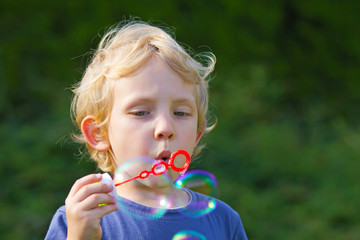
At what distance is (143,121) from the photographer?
1.58m

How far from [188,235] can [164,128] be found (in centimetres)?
34

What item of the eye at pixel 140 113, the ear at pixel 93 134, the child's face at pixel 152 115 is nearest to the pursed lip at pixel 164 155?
the child's face at pixel 152 115

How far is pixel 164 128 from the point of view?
1543 millimetres

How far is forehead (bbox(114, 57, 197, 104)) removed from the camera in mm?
1591

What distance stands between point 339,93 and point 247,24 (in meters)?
1.52

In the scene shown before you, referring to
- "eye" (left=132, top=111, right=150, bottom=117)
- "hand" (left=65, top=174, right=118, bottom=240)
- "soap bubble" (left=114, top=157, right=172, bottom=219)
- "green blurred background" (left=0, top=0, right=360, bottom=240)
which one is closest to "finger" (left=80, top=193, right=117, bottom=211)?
"hand" (left=65, top=174, right=118, bottom=240)

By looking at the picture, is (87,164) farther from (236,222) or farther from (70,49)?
(236,222)

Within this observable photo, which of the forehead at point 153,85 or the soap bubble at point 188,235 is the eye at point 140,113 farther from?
the soap bubble at point 188,235

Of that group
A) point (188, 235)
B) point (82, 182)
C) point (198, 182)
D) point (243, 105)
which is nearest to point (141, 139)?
point (82, 182)

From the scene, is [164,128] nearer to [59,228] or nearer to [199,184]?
[59,228]

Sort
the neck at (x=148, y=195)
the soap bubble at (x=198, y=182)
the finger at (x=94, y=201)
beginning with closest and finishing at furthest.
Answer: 1. the finger at (x=94, y=201)
2. the neck at (x=148, y=195)
3. the soap bubble at (x=198, y=182)

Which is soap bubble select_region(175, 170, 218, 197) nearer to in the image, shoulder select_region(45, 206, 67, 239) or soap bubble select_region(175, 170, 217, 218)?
soap bubble select_region(175, 170, 217, 218)

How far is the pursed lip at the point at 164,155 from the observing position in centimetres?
156

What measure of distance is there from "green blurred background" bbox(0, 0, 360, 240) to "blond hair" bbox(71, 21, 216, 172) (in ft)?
5.05
